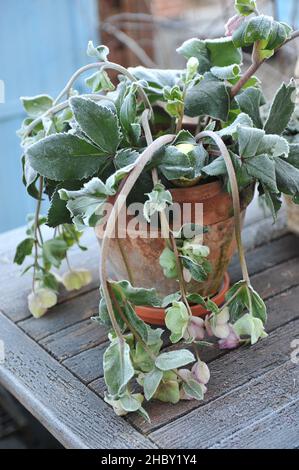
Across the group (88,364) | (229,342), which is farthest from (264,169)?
(88,364)

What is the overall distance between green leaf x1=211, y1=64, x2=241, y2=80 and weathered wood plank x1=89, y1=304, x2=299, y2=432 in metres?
0.37

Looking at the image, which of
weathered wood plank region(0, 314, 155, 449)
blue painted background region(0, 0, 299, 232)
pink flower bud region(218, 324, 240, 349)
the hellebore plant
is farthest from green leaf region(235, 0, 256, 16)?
blue painted background region(0, 0, 299, 232)

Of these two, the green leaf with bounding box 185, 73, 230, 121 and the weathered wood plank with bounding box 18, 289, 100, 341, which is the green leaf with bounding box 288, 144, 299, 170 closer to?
the green leaf with bounding box 185, 73, 230, 121

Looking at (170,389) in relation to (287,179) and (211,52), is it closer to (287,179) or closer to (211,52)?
(287,179)

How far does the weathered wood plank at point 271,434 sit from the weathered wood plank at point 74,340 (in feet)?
0.95

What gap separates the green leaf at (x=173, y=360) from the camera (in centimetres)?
76

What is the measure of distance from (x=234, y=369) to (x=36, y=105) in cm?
51

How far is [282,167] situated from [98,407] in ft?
1.30

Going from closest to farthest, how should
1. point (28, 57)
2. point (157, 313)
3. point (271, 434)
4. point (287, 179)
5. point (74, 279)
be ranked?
point (271, 434)
point (287, 179)
point (157, 313)
point (74, 279)
point (28, 57)

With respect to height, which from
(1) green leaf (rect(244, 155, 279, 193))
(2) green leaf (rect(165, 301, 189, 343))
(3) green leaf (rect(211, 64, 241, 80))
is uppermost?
(3) green leaf (rect(211, 64, 241, 80))

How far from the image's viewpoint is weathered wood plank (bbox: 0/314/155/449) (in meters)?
0.76

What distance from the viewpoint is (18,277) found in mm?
1177
